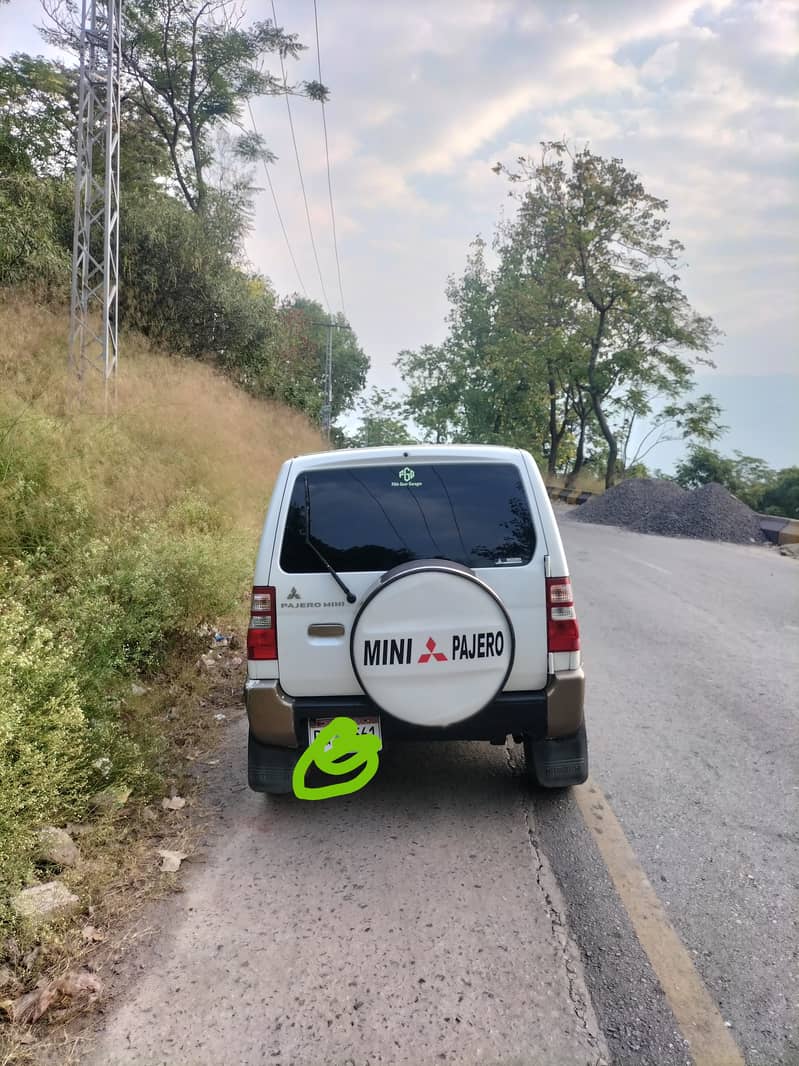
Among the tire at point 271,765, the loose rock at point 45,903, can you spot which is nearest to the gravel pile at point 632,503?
the tire at point 271,765

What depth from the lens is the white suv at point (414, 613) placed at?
3371mm

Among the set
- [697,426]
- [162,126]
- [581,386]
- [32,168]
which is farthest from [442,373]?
[32,168]

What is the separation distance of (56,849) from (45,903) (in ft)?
1.08

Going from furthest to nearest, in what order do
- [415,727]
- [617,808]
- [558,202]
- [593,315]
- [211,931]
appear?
[593,315], [558,202], [617,808], [415,727], [211,931]

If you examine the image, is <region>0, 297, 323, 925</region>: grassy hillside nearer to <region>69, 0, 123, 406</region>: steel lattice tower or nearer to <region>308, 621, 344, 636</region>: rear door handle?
<region>69, 0, 123, 406</region>: steel lattice tower

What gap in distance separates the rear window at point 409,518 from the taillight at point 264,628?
0.17 metres

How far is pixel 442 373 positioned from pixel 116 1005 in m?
53.2

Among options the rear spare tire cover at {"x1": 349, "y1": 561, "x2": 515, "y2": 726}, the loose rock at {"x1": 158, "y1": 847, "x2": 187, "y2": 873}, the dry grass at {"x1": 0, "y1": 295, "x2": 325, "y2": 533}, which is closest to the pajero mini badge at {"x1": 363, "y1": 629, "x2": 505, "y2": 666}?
the rear spare tire cover at {"x1": 349, "y1": 561, "x2": 515, "y2": 726}

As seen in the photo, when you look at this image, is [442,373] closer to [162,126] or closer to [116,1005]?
[162,126]

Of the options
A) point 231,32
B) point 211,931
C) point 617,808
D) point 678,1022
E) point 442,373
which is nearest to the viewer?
point 678,1022

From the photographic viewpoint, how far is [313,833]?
3553mm

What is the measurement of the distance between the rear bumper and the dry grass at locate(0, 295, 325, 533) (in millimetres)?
5033

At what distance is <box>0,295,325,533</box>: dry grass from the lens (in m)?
8.76

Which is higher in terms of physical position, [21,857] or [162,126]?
[162,126]
